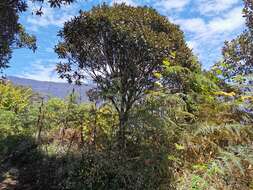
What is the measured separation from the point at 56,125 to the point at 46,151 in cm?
Answer: 248

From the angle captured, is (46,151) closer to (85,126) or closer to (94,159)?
(85,126)

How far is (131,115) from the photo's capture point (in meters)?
6.89

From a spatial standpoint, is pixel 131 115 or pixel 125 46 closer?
pixel 131 115

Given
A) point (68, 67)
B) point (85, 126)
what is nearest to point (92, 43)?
point (68, 67)

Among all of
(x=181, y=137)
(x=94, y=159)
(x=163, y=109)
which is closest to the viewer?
(x=181, y=137)

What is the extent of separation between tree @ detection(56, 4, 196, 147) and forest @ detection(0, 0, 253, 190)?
0.03m

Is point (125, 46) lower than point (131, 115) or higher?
higher

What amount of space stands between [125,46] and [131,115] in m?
4.61

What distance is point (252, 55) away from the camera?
12.7 meters

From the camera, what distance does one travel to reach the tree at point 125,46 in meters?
11.1

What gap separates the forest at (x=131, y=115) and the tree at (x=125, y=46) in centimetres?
3

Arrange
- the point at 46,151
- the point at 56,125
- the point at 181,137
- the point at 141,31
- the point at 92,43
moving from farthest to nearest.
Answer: the point at 56,125 < the point at 92,43 < the point at 141,31 < the point at 46,151 < the point at 181,137

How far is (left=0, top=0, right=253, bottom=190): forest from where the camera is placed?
5.46 m

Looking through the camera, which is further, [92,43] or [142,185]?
[92,43]
